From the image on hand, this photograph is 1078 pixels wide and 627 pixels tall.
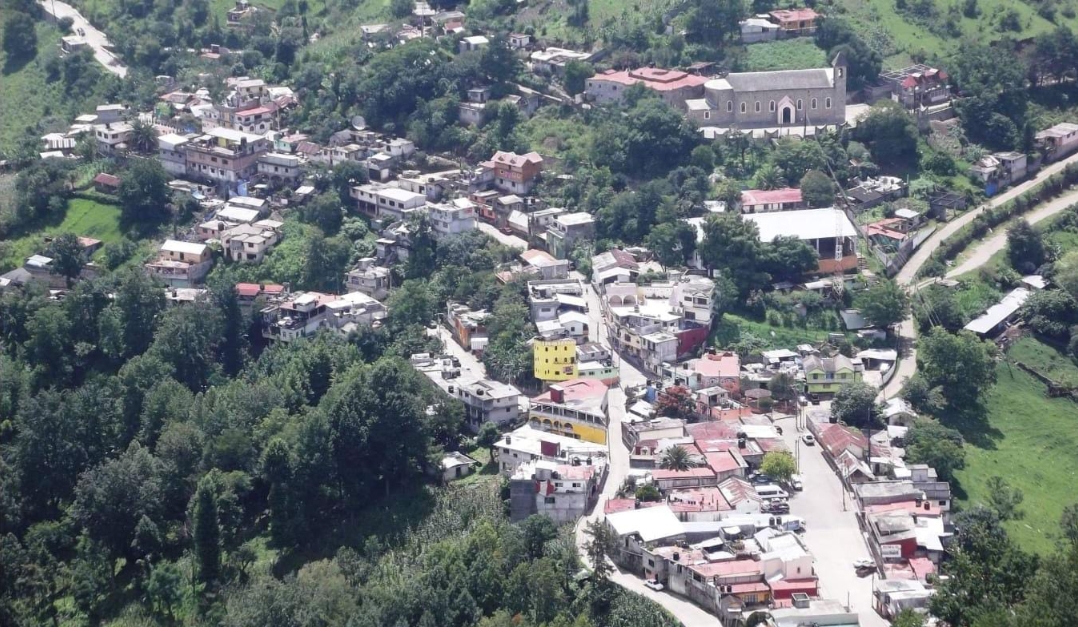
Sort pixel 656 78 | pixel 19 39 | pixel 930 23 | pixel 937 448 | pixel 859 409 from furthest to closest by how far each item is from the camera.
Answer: pixel 19 39, pixel 930 23, pixel 656 78, pixel 859 409, pixel 937 448

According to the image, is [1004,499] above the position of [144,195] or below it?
below

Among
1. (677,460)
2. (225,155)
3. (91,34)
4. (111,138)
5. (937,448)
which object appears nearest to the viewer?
(677,460)

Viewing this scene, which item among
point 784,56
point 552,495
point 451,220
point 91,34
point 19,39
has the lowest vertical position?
point 552,495

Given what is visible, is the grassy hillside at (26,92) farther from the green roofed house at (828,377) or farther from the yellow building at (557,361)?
the green roofed house at (828,377)

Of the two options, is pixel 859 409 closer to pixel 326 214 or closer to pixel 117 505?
pixel 117 505

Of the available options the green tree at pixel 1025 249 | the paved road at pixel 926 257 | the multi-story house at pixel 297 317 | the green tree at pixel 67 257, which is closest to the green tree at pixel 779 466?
the paved road at pixel 926 257

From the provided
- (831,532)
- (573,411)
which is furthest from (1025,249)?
(573,411)

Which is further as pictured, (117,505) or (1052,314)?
(1052,314)

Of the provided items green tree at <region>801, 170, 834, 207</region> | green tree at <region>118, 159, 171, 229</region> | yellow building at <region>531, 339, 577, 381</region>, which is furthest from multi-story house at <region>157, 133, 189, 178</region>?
green tree at <region>801, 170, 834, 207</region>
